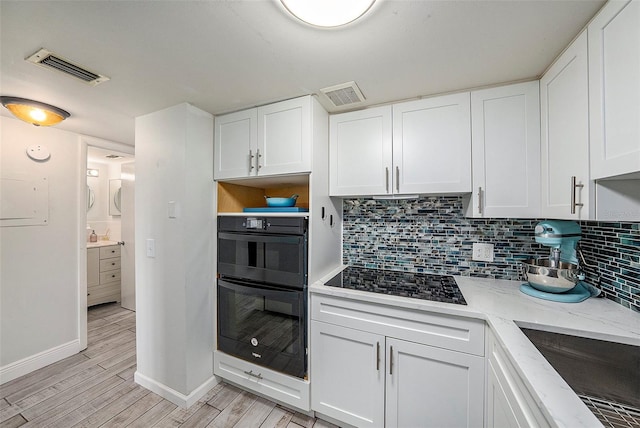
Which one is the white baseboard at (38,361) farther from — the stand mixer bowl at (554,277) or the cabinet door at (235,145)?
the stand mixer bowl at (554,277)

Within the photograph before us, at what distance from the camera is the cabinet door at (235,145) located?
5.91ft

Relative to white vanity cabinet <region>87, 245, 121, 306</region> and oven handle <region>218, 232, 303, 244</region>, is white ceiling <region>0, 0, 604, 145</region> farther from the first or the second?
white vanity cabinet <region>87, 245, 121, 306</region>

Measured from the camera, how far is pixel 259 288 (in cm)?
176

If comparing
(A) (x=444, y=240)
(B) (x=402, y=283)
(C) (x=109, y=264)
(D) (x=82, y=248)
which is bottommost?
(C) (x=109, y=264)

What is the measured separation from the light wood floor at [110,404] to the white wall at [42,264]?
213 mm

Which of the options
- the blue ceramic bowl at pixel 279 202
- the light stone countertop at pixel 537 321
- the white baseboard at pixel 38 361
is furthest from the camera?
the white baseboard at pixel 38 361

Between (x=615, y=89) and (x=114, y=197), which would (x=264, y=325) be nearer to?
(x=615, y=89)

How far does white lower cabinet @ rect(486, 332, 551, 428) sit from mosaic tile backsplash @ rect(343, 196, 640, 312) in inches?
29.7

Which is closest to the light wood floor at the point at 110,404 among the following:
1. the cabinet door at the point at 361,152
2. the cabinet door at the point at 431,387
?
the cabinet door at the point at 431,387

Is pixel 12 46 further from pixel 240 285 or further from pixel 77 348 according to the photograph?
pixel 77 348

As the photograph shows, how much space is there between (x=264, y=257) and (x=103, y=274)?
10.7 ft

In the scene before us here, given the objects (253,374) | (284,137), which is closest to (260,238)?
(284,137)

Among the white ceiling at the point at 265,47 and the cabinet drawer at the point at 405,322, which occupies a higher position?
the white ceiling at the point at 265,47

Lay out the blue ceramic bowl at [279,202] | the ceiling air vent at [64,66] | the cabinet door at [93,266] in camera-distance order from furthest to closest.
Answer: the cabinet door at [93,266] < the blue ceramic bowl at [279,202] < the ceiling air vent at [64,66]
